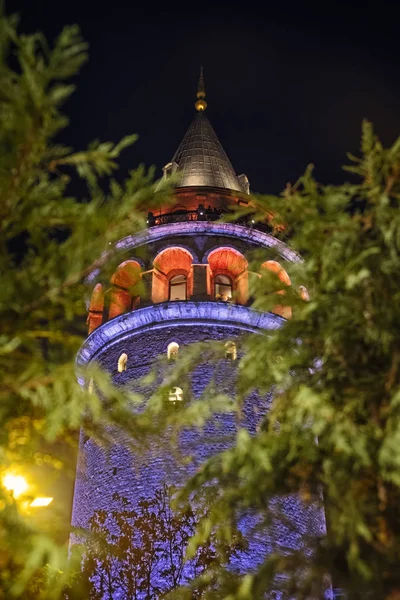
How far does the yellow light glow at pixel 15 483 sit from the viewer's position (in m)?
7.62

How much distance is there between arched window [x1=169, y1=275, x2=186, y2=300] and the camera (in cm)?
1992

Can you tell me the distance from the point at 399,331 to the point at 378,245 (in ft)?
3.14

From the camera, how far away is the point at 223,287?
20.1 metres

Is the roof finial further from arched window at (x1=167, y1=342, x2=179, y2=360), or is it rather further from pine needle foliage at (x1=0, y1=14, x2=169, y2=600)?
pine needle foliage at (x1=0, y1=14, x2=169, y2=600)

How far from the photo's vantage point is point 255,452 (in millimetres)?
6352

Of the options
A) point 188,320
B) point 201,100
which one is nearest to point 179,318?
point 188,320

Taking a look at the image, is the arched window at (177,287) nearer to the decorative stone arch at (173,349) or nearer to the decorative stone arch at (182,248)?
the decorative stone arch at (182,248)

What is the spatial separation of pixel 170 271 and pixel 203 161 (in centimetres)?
575

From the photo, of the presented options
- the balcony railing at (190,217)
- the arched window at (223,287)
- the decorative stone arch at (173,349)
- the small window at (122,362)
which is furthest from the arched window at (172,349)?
the balcony railing at (190,217)

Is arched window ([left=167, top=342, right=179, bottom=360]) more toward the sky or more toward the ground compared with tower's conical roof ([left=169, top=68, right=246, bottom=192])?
more toward the ground

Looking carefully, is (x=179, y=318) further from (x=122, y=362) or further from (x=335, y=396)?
(x=335, y=396)

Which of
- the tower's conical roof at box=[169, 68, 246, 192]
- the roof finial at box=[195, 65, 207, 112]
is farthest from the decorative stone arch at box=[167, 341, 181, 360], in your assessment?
the roof finial at box=[195, 65, 207, 112]

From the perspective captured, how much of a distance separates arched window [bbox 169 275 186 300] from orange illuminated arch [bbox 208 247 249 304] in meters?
0.95

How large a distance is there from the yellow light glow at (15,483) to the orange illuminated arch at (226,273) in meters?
12.2
